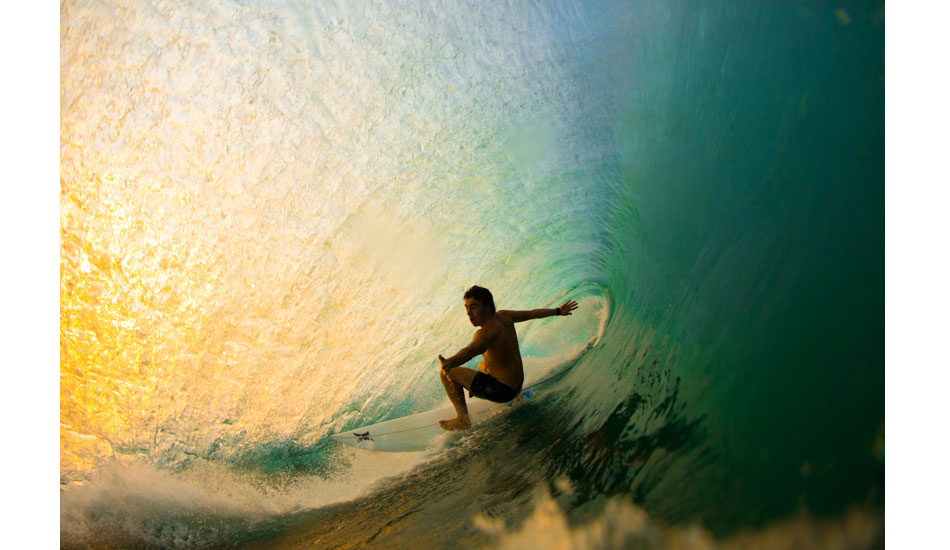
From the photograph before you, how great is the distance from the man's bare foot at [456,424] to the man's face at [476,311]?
1.90 ft

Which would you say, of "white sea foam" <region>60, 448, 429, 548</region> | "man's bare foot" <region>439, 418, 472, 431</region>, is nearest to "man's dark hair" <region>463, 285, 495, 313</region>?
"man's bare foot" <region>439, 418, 472, 431</region>

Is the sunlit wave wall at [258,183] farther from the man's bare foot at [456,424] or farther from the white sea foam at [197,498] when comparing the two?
the man's bare foot at [456,424]

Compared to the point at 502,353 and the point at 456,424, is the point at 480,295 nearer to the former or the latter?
the point at 502,353

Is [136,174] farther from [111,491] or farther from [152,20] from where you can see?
[111,491]

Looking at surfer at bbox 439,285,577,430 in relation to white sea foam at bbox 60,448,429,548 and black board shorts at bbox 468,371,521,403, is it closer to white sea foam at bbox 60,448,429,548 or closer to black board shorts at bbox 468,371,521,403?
black board shorts at bbox 468,371,521,403

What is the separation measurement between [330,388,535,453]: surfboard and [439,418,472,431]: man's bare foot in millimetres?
130

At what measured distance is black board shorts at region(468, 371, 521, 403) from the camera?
3.01 meters

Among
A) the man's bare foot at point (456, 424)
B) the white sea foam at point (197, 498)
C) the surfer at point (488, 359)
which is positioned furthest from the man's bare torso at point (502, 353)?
the white sea foam at point (197, 498)

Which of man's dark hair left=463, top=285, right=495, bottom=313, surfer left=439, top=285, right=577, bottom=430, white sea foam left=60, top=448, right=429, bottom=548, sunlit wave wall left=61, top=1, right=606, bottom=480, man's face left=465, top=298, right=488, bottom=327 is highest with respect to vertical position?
sunlit wave wall left=61, top=1, right=606, bottom=480

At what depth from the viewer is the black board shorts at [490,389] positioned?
9.88 ft

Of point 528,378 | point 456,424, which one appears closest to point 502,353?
point 456,424

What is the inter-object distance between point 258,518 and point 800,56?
134 inches

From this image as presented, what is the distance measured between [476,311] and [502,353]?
26 centimetres

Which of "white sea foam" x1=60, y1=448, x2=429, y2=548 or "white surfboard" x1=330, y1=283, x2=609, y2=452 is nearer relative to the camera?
"white sea foam" x1=60, y1=448, x2=429, y2=548
